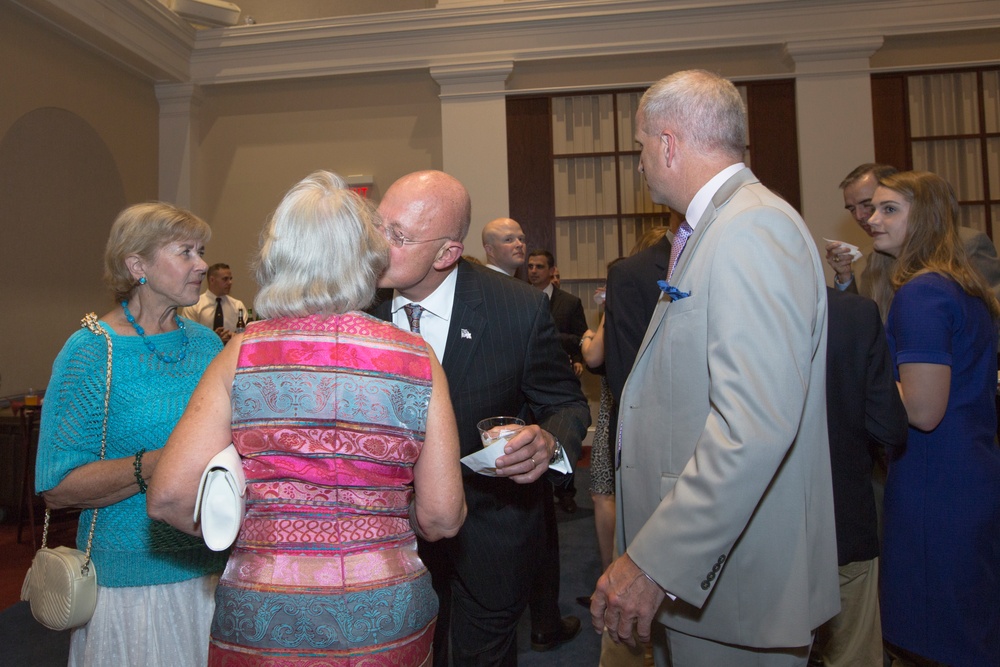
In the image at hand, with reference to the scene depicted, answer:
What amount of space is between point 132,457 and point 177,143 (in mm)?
6835

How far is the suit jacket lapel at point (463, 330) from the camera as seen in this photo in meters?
2.05

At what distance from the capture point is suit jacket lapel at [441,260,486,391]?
205cm

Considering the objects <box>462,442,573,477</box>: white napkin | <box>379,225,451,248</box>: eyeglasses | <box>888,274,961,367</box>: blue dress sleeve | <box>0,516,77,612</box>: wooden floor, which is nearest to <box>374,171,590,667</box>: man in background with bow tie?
<box>379,225,451,248</box>: eyeglasses

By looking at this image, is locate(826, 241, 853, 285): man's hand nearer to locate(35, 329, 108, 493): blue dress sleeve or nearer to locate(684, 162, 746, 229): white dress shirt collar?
locate(684, 162, 746, 229): white dress shirt collar

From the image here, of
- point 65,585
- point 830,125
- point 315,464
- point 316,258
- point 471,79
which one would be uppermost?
point 471,79

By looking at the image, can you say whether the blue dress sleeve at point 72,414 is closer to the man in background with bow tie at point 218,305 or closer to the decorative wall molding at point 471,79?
the man in background with bow tie at point 218,305

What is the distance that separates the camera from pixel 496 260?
454cm

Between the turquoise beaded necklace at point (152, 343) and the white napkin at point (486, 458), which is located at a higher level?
the turquoise beaded necklace at point (152, 343)

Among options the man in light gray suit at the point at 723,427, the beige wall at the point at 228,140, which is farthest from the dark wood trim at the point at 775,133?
the man in light gray suit at the point at 723,427

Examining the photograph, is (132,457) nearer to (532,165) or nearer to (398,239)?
(398,239)


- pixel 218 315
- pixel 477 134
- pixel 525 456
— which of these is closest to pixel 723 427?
pixel 525 456

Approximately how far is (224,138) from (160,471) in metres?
7.45

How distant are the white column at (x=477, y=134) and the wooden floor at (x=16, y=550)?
4.20m

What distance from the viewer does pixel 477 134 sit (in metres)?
7.18
